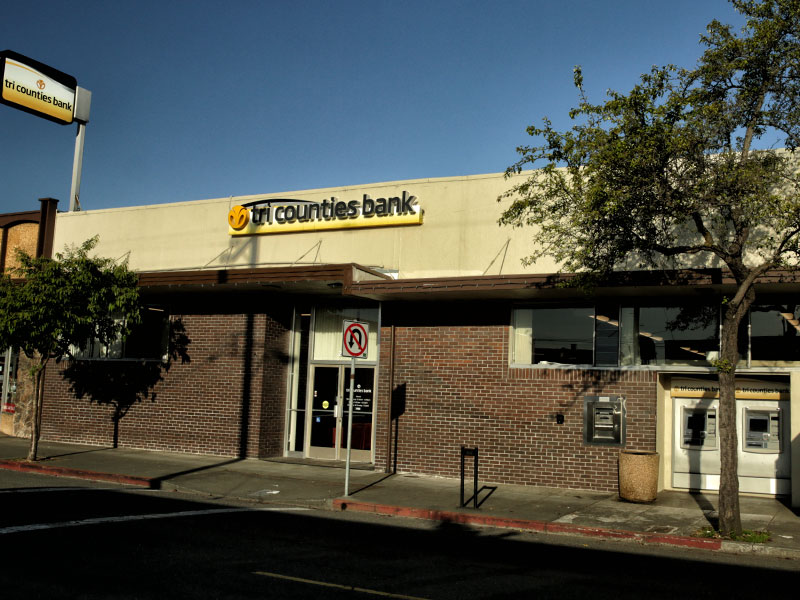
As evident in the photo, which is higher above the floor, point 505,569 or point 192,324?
point 192,324

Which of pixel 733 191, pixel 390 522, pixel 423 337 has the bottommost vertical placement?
pixel 390 522

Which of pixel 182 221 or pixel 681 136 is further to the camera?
pixel 182 221

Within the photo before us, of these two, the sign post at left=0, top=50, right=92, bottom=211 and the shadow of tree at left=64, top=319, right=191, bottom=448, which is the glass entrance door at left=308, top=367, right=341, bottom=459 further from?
the sign post at left=0, top=50, right=92, bottom=211

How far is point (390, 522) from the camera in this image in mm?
11438

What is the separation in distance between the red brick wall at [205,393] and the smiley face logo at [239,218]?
1824 millimetres

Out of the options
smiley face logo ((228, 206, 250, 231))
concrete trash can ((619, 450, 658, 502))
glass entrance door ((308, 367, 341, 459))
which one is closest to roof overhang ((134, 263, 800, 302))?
smiley face logo ((228, 206, 250, 231))

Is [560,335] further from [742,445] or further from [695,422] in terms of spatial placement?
[742,445]

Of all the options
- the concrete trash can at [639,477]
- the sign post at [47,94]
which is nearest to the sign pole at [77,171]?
the sign post at [47,94]

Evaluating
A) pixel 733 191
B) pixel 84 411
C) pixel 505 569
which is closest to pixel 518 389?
pixel 733 191

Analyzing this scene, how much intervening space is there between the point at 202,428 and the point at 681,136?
13.1m

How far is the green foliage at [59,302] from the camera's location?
15695 millimetres

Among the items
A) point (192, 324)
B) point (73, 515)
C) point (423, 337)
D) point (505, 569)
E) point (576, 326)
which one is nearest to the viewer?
point (505, 569)

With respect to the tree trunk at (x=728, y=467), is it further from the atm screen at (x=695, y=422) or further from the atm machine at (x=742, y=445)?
the atm screen at (x=695, y=422)

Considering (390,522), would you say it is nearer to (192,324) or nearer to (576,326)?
(576,326)
